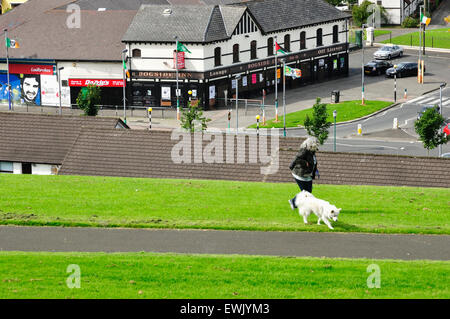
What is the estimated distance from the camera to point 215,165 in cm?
3681

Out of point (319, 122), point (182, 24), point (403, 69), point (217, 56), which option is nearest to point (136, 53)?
point (182, 24)

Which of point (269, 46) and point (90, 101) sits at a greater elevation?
point (269, 46)

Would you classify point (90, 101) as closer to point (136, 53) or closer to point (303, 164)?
point (136, 53)

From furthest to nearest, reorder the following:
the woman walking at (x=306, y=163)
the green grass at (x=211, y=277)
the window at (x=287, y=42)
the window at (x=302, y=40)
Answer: the window at (x=302, y=40) → the window at (x=287, y=42) → the woman walking at (x=306, y=163) → the green grass at (x=211, y=277)

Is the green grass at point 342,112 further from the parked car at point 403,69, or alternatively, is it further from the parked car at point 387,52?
the parked car at point 387,52

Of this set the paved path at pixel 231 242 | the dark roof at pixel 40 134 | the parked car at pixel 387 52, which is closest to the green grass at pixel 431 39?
the parked car at pixel 387 52

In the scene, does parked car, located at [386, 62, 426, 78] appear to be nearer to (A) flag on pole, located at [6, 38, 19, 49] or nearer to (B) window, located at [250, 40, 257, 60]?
(B) window, located at [250, 40, 257, 60]

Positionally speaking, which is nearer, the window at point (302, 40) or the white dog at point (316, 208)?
the white dog at point (316, 208)

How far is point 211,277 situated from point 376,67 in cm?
6589

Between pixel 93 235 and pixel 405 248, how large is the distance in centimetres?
799

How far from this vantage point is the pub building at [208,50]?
70062 millimetres

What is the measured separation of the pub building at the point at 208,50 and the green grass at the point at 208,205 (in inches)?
1596

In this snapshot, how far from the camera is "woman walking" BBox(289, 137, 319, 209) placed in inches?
942
